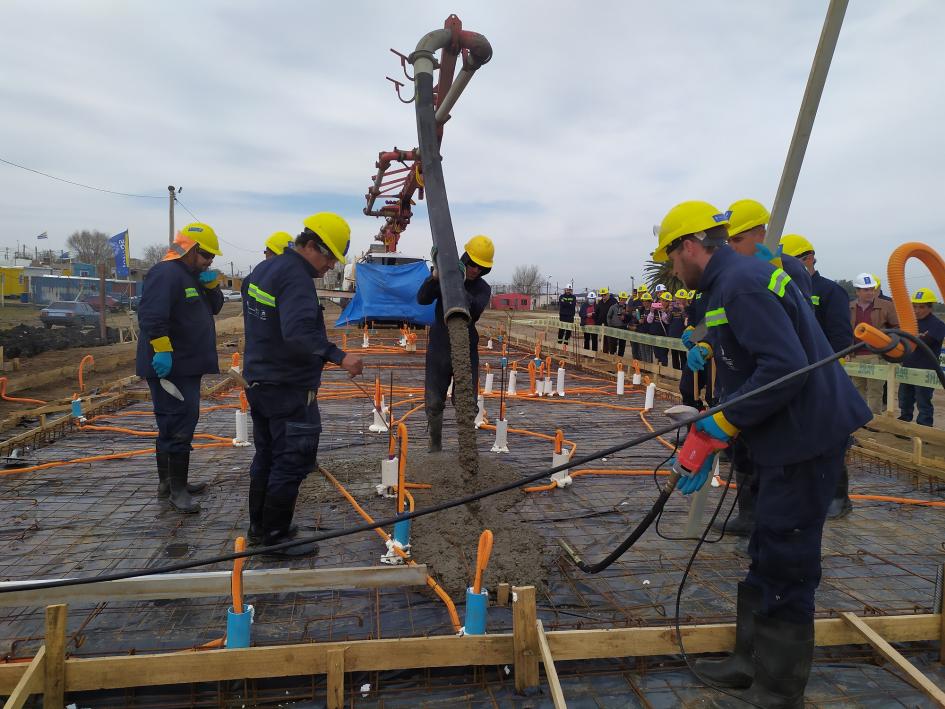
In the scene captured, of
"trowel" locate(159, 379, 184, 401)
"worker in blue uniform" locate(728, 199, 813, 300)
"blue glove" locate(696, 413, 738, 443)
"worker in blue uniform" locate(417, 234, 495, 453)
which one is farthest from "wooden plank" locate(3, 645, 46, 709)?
"worker in blue uniform" locate(728, 199, 813, 300)

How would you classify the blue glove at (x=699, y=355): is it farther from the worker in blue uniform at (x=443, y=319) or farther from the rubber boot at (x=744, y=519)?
the worker in blue uniform at (x=443, y=319)

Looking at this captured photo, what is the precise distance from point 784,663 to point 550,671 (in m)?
0.89

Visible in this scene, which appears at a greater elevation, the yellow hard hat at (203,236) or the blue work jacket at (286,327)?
the yellow hard hat at (203,236)

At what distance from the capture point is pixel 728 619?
266cm

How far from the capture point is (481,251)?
4613mm

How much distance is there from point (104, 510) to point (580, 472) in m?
3.59

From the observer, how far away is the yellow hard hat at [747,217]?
10.7 ft

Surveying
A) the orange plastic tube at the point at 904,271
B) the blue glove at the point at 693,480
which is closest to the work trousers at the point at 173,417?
the blue glove at the point at 693,480

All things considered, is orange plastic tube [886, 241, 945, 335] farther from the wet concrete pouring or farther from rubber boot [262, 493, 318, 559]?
rubber boot [262, 493, 318, 559]

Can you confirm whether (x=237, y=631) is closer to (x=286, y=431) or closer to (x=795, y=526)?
(x=286, y=431)

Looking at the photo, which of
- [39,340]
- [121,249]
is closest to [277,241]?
[39,340]

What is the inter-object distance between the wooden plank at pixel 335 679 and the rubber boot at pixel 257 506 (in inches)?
57.5

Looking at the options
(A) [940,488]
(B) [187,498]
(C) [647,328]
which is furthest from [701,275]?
(C) [647,328]

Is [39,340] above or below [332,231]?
below
